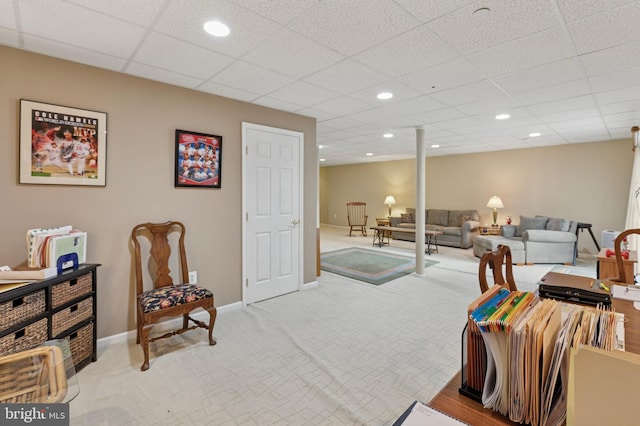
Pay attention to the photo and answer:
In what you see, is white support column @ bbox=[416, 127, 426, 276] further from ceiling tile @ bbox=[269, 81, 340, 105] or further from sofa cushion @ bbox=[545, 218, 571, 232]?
sofa cushion @ bbox=[545, 218, 571, 232]

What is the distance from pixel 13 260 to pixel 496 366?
10.0 feet

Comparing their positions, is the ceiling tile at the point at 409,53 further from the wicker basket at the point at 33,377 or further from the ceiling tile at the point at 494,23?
the wicker basket at the point at 33,377

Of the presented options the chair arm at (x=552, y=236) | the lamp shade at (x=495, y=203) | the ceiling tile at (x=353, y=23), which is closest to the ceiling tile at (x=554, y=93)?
the ceiling tile at (x=353, y=23)

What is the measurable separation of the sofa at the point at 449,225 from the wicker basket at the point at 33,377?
742 cm

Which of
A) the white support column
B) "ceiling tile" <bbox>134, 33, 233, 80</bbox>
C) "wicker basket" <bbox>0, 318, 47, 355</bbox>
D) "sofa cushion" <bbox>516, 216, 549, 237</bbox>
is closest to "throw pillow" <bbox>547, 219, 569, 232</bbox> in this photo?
"sofa cushion" <bbox>516, 216, 549, 237</bbox>

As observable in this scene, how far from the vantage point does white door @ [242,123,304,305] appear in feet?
11.6

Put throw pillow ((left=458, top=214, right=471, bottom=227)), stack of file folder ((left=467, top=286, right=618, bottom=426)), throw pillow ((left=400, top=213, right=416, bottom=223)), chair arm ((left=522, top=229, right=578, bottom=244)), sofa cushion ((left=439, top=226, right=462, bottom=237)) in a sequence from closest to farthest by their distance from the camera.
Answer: stack of file folder ((left=467, top=286, right=618, bottom=426)), chair arm ((left=522, top=229, right=578, bottom=244)), sofa cushion ((left=439, top=226, right=462, bottom=237)), throw pillow ((left=458, top=214, right=471, bottom=227)), throw pillow ((left=400, top=213, right=416, bottom=223))

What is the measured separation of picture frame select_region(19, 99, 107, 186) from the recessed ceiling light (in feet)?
4.22

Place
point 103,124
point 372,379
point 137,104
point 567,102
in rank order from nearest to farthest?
point 372,379
point 103,124
point 137,104
point 567,102

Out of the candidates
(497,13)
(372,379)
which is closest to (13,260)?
(372,379)

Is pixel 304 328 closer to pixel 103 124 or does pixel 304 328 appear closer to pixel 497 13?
pixel 103 124

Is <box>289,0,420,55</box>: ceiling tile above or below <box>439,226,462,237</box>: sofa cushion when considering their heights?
above

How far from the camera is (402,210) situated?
963cm

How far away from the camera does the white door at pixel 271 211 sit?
11.6 ft
